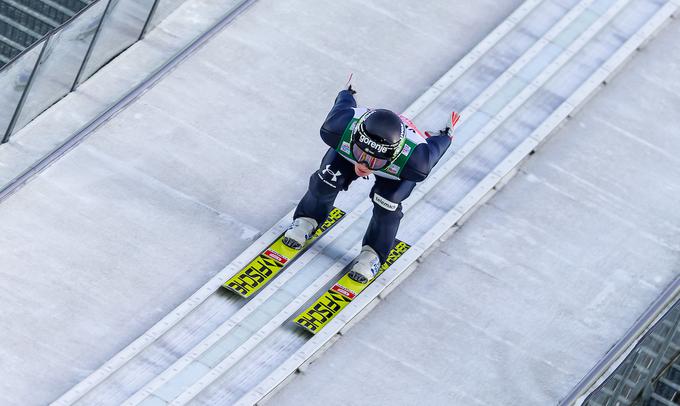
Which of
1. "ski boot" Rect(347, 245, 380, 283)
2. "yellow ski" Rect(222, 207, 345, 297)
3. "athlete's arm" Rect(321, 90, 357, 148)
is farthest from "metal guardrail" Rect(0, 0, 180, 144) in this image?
"ski boot" Rect(347, 245, 380, 283)

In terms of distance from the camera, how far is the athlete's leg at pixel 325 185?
19.9 m

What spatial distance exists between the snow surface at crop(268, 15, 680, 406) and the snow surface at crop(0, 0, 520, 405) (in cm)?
171

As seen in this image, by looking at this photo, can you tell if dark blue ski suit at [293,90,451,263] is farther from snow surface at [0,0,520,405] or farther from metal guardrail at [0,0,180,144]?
metal guardrail at [0,0,180,144]

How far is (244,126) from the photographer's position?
22156 millimetres

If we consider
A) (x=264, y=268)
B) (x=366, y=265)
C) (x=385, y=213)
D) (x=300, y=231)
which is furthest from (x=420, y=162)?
(x=264, y=268)

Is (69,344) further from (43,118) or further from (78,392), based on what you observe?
(43,118)

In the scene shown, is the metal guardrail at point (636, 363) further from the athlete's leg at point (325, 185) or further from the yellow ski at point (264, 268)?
the yellow ski at point (264, 268)

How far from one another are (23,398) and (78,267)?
5.90ft

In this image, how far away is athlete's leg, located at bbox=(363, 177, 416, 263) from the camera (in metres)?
19.7

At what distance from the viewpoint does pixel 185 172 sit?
70.4 ft

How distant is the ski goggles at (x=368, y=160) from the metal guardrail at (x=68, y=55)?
13.5ft

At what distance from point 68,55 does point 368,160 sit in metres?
4.47

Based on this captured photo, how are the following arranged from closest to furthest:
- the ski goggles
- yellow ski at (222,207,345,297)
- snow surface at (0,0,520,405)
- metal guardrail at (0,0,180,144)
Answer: the ski goggles, snow surface at (0,0,520,405), yellow ski at (222,207,345,297), metal guardrail at (0,0,180,144)

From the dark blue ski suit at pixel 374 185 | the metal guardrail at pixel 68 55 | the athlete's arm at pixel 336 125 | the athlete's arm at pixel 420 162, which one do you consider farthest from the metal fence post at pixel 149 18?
the athlete's arm at pixel 420 162
